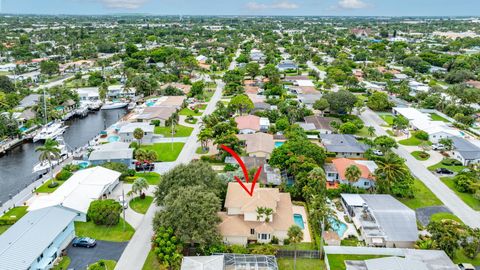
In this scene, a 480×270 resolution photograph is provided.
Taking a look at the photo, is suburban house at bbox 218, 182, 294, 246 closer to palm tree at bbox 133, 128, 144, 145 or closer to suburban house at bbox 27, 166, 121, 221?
suburban house at bbox 27, 166, 121, 221

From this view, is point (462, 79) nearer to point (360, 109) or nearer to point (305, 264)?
point (360, 109)

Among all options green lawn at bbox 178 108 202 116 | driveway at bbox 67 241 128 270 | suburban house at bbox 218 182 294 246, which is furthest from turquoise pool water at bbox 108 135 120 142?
suburban house at bbox 218 182 294 246

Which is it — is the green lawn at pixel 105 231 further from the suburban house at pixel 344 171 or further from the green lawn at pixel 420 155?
the green lawn at pixel 420 155

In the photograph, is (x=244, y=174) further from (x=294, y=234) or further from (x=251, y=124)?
(x=251, y=124)

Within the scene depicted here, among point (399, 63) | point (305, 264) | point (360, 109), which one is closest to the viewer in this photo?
point (305, 264)

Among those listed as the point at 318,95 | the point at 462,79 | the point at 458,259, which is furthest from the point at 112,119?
the point at 462,79

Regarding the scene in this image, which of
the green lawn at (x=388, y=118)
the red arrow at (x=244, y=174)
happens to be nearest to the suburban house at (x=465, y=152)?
the green lawn at (x=388, y=118)

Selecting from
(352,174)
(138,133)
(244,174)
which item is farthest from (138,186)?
(352,174)
